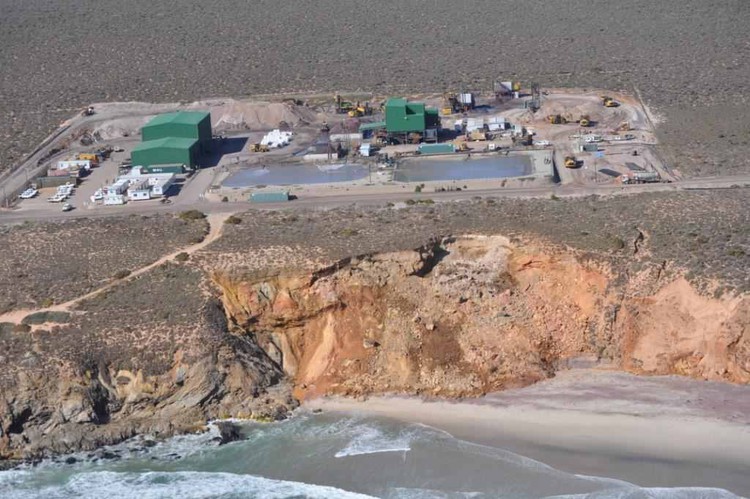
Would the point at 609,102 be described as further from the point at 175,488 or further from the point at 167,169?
the point at 175,488

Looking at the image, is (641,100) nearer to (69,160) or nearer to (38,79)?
(69,160)

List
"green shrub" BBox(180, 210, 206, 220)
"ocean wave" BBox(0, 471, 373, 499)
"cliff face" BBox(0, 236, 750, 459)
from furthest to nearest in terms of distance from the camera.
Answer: "green shrub" BBox(180, 210, 206, 220)
"cliff face" BBox(0, 236, 750, 459)
"ocean wave" BBox(0, 471, 373, 499)

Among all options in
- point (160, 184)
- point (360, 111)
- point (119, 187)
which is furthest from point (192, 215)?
point (360, 111)

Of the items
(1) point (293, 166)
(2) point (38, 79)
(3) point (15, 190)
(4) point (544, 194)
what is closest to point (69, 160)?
(3) point (15, 190)

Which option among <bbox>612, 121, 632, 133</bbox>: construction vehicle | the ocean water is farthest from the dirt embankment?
<bbox>612, 121, 632, 133</bbox>: construction vehicle

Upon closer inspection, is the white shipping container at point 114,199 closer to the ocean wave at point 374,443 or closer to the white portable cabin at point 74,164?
the white portable cabin at point 74,164

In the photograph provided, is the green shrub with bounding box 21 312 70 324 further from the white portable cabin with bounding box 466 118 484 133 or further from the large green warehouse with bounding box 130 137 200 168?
the white portable cabin with bounding box 466 118 484 133
